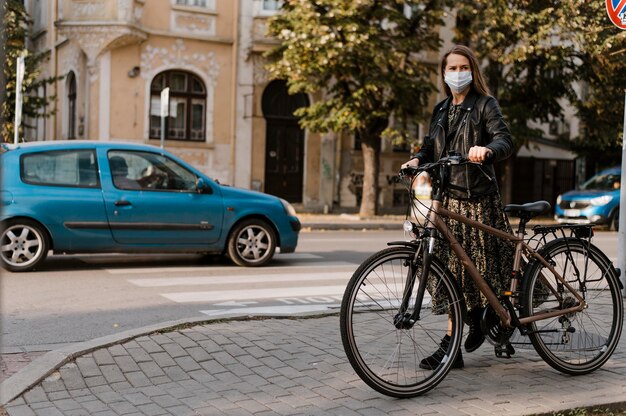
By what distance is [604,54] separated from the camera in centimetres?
2155

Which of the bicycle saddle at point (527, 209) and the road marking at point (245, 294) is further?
the road marking at point (245, 294)

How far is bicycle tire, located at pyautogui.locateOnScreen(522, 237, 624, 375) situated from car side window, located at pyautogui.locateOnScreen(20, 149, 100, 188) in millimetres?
6665

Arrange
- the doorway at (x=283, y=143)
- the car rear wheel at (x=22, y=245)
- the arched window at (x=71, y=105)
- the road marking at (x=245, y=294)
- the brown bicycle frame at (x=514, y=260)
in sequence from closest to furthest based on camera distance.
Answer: the brown bicycle frame at (x=514, y=260)
the road marking at (x=245, y=294)
the car rear wheel at (x=22, y=245)
the arched window at (x=71, y=105)
the doorway at (x=283, y=143)

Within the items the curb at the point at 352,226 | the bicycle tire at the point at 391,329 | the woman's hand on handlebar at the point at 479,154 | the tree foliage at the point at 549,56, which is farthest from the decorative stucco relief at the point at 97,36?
the bicycle tire at the point at 391,329

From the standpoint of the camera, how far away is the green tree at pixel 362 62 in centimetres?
1962

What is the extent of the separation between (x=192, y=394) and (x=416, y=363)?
1.28 meters

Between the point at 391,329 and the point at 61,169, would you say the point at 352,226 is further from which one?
the point at 391,329

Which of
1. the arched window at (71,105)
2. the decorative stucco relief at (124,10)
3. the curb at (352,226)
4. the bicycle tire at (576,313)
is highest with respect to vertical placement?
the decorative stucco relief at (124,10)

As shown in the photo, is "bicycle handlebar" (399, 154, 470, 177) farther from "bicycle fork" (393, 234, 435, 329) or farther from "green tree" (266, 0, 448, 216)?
"green tree" (266, 0, 448, 216)

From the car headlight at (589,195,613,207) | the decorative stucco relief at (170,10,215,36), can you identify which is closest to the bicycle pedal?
the car headlight at (589,195,613,207)

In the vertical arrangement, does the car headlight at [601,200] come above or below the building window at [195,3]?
below

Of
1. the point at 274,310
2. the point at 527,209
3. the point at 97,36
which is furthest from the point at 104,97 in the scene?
the point at 527,209

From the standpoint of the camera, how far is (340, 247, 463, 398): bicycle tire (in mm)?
4309

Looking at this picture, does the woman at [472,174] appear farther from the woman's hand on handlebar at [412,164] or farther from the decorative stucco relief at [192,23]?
the decorative stucco relief at [192,23]
